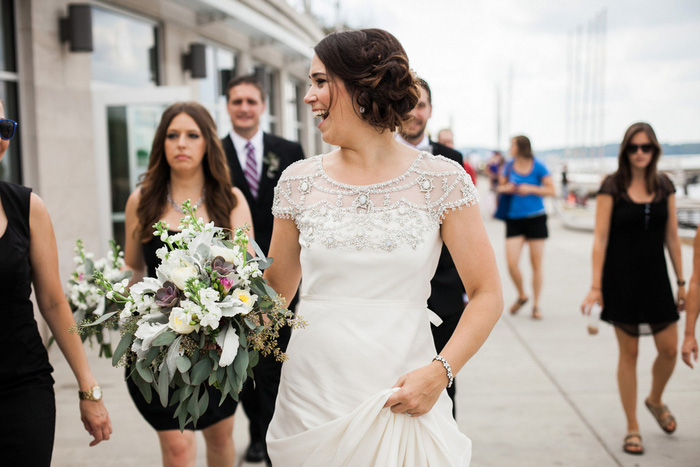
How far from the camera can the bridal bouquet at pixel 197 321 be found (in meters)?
2.12

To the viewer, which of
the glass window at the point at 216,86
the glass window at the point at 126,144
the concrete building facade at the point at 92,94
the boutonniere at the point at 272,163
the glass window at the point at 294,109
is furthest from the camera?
the glass window at the point at 294,109

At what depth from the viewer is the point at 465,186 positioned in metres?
2.40

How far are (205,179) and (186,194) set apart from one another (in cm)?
15

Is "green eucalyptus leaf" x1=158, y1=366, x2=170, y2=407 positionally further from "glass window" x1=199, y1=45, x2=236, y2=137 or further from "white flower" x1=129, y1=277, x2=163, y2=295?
"glass window" x1=199, y1=45, x2=236, y2=137

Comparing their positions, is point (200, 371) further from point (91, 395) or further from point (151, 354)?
point (91, 395)

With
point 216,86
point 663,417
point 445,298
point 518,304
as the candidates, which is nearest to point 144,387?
point 445,298

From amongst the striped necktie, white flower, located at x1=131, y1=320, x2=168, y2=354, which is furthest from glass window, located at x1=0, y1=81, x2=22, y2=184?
white flower, located at x1=131, y1=320, x2=168, y2=354

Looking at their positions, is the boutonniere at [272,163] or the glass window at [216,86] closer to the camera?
the boutonniere at [272,163]

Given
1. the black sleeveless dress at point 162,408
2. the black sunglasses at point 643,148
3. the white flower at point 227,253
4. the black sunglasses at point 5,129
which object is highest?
the black sunglasses at point 5,129

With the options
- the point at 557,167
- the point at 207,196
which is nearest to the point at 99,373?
the point at 207,196

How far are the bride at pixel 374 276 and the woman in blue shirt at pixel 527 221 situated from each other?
21.0 feet

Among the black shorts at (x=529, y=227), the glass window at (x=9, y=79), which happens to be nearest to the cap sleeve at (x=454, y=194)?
the glass window at (x=9, y=79)

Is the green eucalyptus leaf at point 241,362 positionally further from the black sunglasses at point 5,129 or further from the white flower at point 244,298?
the black sunglasses at point 5,129

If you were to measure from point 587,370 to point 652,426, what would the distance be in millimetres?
1323
